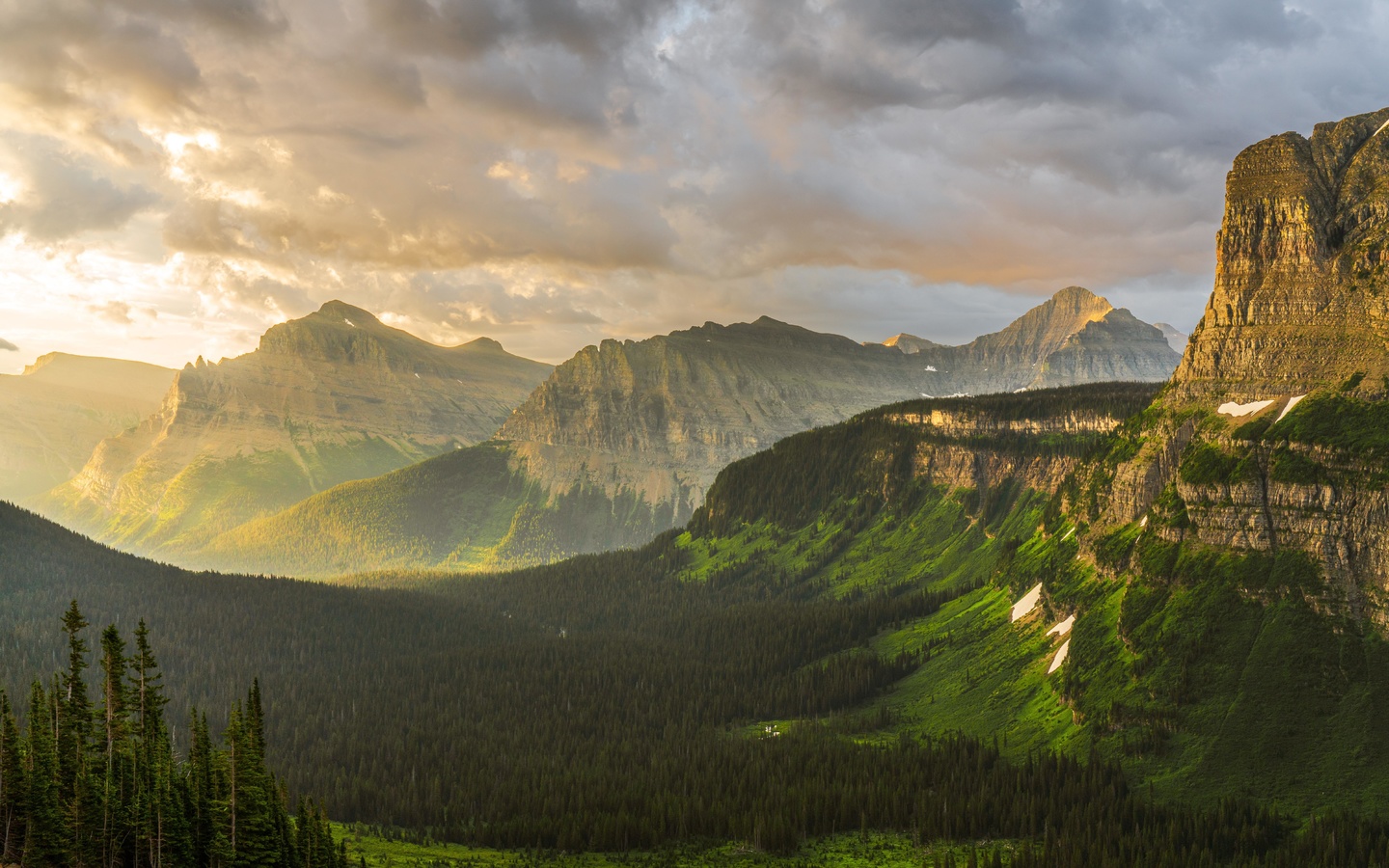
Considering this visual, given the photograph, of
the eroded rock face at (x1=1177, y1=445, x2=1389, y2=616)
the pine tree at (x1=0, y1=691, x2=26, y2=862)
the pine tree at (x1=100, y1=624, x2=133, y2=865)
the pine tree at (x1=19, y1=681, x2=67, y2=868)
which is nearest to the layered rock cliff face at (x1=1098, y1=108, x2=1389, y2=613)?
the eroded rock face at (x1=1177, y1=445, x2=1389, y2=616)

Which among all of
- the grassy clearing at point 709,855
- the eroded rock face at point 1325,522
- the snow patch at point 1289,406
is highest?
the snow patch at point 1289,406

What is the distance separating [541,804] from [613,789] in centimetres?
1365

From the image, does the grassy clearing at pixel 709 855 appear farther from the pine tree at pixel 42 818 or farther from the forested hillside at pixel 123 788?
the pine tree at pixel 42 818

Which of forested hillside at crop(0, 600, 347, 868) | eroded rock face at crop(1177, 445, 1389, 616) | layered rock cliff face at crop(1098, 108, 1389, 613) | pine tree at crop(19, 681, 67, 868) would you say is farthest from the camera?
layered rock cliff face at crop(1098, 108, 1389, 613)

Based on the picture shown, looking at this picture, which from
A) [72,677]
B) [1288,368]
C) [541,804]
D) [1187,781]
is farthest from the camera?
[1288,368]

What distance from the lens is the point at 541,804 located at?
181m

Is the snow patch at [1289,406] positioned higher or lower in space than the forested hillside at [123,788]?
higher

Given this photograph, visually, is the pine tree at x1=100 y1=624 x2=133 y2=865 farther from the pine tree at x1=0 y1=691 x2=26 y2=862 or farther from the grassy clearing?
the grassy clearing

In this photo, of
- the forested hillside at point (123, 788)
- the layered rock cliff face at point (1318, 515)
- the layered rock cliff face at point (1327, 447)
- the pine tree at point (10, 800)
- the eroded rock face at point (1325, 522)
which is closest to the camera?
the pine tree at point (10, 800)

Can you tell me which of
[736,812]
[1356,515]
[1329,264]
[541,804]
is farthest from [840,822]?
[1329,264]

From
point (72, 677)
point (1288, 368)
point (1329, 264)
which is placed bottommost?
point (72, 677)

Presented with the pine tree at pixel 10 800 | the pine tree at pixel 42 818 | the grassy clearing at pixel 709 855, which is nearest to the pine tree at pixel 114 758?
the pine tree at pixel 42 818

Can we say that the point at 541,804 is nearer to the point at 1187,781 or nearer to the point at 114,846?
the point at 114,846

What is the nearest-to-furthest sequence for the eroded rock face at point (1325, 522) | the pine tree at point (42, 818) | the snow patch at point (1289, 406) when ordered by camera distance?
the pine tree at point (42, 818) → the eroded rock face at point (1325, 522) → the snow patch at point (1289, 406)
